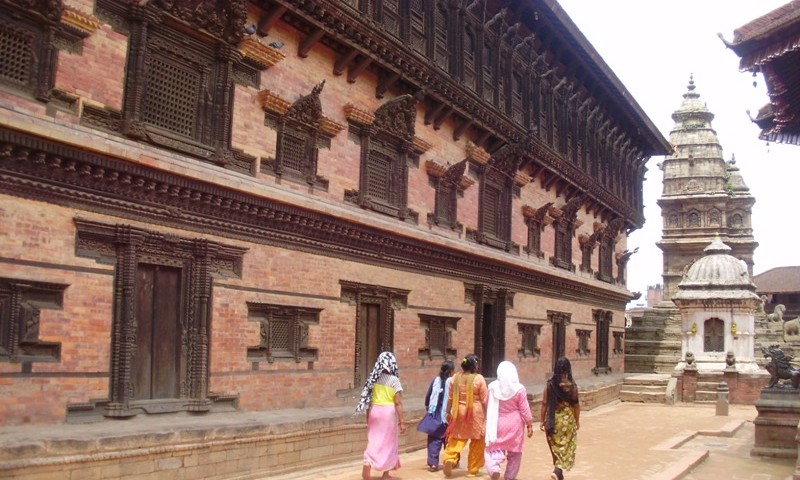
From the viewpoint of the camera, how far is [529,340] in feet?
79.2

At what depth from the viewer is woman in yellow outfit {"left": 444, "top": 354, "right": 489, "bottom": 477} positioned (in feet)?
38.2

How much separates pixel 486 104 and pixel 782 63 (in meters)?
9.61

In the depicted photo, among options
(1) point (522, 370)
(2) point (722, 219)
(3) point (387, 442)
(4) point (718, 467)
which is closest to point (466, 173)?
(1) point (522, 370)

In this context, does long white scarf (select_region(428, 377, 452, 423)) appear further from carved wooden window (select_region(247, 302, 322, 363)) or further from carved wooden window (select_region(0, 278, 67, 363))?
carved wooden window (select_region(0, 278, 67, 363))

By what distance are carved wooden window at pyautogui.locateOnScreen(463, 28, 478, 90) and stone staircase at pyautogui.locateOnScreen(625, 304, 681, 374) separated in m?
25.4

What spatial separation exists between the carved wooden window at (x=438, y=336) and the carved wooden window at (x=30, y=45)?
9.82m

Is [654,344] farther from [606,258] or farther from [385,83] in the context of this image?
[385,83]

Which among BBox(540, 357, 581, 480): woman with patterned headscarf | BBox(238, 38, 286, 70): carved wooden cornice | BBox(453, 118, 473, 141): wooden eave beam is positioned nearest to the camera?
BBox(540, 357, 581, 480): woman with patterned headscarf

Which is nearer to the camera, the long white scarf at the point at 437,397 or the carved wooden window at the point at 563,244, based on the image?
the long white scarf at the point at 437,397

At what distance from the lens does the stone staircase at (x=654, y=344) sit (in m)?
41.6

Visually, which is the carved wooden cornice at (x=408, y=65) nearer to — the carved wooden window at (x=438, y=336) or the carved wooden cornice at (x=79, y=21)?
the carved wooden cornice at (x=79, y=21)

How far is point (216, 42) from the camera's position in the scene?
12.2 m

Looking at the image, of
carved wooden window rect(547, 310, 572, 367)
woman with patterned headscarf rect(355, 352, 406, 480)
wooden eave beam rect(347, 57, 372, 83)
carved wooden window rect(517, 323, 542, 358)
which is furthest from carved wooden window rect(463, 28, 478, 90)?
woman with patterned headscarf rect(355, 352, 406, 480)

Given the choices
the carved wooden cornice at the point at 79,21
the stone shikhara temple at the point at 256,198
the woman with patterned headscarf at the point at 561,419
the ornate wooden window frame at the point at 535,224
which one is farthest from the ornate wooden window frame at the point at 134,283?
the ornate wooden window frame at the point at 535,224
